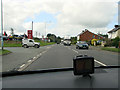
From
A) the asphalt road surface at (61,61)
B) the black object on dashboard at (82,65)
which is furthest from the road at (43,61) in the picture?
the black object on dashboard at (82,65)

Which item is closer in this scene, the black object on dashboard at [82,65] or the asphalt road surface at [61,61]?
the black object on dashboard at [82,65]

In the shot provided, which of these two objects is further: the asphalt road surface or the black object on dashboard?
the asphalt road surface

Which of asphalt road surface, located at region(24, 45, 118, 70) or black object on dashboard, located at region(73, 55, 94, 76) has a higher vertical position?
black object on dashboard, located at region(73, 55, 94, 76)

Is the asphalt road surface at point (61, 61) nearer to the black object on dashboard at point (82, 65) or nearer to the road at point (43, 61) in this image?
the road at point (43, 61)

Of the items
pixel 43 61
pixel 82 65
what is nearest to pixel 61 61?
pixel 43 61

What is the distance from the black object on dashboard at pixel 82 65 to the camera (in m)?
1.88

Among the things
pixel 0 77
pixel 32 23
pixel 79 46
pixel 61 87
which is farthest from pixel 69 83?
pixel 32 23

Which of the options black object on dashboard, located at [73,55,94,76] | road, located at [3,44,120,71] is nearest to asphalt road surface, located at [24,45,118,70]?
road, located at [3,44,120,71]

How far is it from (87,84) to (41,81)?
2.33 ft

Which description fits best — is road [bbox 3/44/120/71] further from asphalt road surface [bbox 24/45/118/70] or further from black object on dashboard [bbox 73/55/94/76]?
black object on dashboard [bbox 73/55/94/76]

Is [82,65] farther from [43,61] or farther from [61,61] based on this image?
[43,61]

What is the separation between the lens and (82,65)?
1887 mm

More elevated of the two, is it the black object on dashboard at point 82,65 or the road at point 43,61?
the black object on dashboard at point 82,65

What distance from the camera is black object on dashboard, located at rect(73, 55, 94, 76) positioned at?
188 cm
